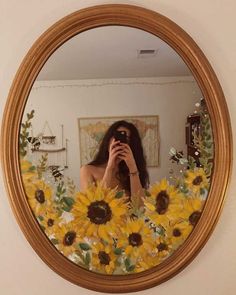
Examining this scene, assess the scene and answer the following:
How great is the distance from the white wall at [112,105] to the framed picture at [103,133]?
0.04ft

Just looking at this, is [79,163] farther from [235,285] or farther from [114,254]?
[235,285]

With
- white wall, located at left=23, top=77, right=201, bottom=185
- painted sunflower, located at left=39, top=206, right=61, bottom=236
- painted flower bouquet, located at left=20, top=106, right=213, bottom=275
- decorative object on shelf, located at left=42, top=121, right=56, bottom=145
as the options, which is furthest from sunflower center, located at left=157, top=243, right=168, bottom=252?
decorative object on shelf, located at left=42, top=121, right=56, bottom=145

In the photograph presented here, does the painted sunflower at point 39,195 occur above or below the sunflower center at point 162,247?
above

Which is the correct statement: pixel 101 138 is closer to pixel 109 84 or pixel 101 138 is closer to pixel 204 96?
pixel 109 84

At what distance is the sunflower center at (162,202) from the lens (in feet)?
3.71

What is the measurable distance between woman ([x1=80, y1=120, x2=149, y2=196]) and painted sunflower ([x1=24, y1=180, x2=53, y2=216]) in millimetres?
111

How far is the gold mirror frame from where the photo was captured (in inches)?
43.3

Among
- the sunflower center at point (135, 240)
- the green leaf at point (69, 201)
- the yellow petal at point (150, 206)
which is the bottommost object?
the sunflower center at point (135, 240)

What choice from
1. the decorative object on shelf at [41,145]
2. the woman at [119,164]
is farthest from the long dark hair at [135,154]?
the decorative object on shelf at [41,145]

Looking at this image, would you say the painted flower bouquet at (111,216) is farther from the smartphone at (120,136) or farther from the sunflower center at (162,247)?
the smartphone at (120,136)

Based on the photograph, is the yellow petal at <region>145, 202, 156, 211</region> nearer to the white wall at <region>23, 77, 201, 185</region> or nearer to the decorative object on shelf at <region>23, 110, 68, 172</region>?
the white wall at <region>23, 77, 201, 185</region>

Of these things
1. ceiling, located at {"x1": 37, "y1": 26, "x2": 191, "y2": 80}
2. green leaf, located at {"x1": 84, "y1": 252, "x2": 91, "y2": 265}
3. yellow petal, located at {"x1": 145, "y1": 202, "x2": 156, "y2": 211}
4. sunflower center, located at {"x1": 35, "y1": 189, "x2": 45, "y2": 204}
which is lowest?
green leaf, located at {"x1": 84, "y1": 252, "x2": 91, "y2": 265}

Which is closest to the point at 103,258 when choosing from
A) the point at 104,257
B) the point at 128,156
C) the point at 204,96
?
the point at 104,257

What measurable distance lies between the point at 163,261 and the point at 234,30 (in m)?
0.76
